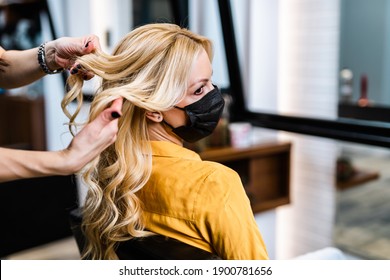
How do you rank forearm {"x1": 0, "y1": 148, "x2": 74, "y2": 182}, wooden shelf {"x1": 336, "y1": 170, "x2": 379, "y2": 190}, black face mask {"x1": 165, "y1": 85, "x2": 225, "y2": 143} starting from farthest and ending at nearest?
wooden shelf {"x1": 336, "y1": 170, "x2": 379, "y2": 190} < black face mask {"x1": 165, "y1": 85, "x2": 225, "y2": 143} < forearm {"x1": 0, "y1": 148, "x2": 74, "y2": 182}

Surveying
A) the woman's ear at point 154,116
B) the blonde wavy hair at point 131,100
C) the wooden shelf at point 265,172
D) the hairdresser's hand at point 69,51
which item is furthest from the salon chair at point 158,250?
the wooden shelf at point 265,172

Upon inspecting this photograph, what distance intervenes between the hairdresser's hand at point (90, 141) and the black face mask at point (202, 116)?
1.42 ft

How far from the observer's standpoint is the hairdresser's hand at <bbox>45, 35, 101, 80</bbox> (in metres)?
1.27

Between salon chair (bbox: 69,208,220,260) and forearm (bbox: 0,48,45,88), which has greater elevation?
forearm (bbox: 0,48,45,88)

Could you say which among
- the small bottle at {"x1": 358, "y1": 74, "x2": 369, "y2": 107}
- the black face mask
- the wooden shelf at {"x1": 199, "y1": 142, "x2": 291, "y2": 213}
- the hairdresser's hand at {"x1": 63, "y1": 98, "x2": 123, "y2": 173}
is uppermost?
the hairdresser's hand at {"x1": 63, "y1": 98, "x2": 123, "y2": 173}

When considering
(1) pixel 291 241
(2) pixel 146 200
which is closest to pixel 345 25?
(1) pixel 291 241

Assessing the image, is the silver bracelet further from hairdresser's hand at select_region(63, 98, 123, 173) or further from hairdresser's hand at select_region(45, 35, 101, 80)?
hairdresser's hand at select_region(63, 98, 123, 173)

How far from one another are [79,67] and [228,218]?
0.56 metres

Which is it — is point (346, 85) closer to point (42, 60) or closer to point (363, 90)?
point (363, 90)

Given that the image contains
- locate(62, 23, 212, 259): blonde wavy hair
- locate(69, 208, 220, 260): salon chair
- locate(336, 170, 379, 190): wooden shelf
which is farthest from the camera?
locate(336, 170, 379, 190): wooden shelf

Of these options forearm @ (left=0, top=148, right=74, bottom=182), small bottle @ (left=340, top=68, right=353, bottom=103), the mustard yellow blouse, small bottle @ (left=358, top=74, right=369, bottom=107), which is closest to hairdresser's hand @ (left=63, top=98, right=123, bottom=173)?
forearm @ (left=0, top=148, right=74, bottom=182)

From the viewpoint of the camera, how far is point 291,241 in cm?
331

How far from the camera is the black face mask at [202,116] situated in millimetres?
1350

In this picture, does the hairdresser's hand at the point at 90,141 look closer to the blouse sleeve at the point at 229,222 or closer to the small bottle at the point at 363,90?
the blouse sleeve at the point at 229,222
